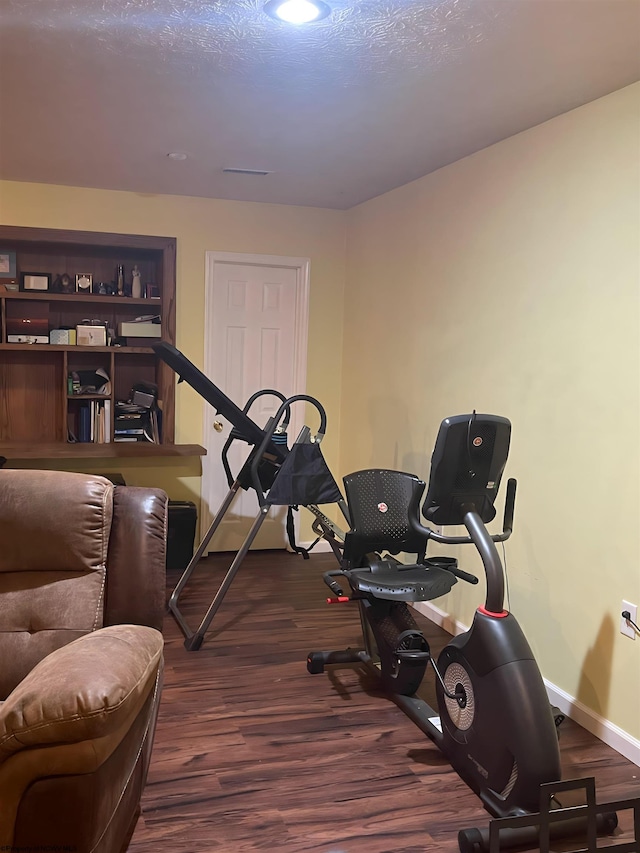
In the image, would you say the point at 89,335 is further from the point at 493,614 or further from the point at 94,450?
the point at 493,614

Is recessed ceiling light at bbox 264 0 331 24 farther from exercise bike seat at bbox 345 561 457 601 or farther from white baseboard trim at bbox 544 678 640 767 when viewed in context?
white baseboard trim at bbox 544 678 640 767

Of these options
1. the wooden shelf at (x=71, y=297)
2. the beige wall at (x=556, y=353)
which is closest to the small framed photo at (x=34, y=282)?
the wooden shelf at (x=71, y=297)

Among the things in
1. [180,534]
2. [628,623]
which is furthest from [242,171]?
[628,623]

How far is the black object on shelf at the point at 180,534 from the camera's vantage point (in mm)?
4734

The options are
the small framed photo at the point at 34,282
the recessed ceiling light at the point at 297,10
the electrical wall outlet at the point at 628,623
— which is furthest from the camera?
the small framed photo at the point at 34,282

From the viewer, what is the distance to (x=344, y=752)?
2.66 metres

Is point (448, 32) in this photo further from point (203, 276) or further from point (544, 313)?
point (203, 276)

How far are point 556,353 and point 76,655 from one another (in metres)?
2.20

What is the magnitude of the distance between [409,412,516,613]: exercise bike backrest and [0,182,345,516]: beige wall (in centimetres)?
283

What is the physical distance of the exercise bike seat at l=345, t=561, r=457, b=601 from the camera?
2721mm

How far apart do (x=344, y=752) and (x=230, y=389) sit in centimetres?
293

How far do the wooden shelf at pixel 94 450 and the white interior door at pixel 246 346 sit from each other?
1.31 ft

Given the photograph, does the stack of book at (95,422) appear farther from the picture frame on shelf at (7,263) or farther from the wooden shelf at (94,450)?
the picture frame on shelf at (7,263)

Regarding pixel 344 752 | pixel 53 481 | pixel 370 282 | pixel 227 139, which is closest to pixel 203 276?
pixel 370 282
